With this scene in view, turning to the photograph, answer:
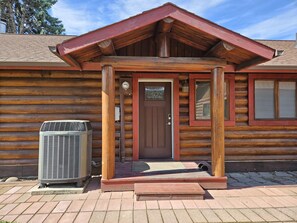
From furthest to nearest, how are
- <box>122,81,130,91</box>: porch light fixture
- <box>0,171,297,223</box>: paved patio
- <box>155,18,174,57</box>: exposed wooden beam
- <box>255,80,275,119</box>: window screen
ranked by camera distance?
<box>255,80,275,119</box>: window screen < <box>122,81,130,91</box>: porch light fixture < <box>155,18,174,57</box>: exposed wooden beam < <box>0,171,297,223</box>: paved patio

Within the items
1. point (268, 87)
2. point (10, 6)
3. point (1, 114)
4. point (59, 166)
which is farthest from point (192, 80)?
point (10, 6)

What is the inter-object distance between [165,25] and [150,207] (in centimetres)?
271

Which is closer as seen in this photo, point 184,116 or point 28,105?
point 28,105

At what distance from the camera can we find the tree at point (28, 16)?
1783 centimetres

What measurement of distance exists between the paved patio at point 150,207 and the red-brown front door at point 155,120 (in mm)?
1609

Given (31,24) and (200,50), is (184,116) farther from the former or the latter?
(31,24)

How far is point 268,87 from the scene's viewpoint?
5.12 m

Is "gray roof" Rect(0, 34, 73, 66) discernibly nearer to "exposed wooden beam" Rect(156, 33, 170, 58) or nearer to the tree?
"exposed wooden beam" Rect(156, 33, 170, 58)

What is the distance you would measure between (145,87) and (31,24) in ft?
61.0

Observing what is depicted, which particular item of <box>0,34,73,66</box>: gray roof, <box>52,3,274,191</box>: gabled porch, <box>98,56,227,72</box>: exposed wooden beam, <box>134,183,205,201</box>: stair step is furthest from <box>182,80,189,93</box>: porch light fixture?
<box>0,34,73,66</box>: gray roof

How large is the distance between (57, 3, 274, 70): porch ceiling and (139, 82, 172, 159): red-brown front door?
1547 mm

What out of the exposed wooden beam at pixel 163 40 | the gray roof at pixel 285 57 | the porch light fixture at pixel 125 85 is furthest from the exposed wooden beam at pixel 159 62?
the gray roof at pixel 285 57

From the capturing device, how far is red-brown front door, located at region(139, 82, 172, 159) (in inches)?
203

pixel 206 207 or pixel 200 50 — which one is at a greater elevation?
pixel 200 50
